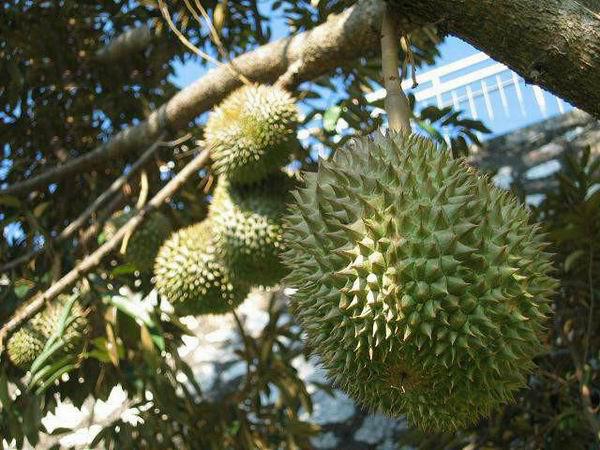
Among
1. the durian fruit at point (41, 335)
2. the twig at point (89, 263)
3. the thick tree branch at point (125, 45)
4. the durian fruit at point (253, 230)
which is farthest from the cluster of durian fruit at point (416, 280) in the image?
the thick tree branch at point (125, 45)

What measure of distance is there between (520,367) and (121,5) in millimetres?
2461

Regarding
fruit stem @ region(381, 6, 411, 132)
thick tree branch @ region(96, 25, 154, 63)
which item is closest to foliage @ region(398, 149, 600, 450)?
fruit stem @ region(381, 6, 411, 132)

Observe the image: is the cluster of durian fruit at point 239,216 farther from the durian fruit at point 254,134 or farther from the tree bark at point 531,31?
the tree bark at point 531,31

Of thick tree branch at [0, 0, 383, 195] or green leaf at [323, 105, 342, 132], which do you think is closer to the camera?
green leaf at [323, 105, 342, 132]

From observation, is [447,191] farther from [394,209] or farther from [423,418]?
[423,418]

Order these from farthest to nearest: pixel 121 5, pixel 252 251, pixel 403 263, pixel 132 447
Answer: pixel 121 5 < pixel 132 447 < pixel 252 251 < pixel 403 263

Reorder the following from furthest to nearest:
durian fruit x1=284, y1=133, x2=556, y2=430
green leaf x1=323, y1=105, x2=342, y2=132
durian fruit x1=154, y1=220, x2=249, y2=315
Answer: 1. durian fruit x1=154, y1=220, x2=249, y2=315
2. green leaf x1=323, y1=105, x2=342, y2=132
3. durian fruit x1=284, y1=133, x2=556, y2=430

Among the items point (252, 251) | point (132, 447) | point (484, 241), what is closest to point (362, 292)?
point (484, 241)

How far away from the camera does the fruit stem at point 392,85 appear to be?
1.40 m

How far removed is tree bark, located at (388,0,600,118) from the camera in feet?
3.77

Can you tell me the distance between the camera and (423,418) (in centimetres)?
124

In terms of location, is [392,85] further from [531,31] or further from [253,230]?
[253,230]

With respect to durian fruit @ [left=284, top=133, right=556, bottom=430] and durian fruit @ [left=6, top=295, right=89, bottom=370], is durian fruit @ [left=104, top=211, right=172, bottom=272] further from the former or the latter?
durian fruit @ [left=284, top=133, right=556, bottom=430]

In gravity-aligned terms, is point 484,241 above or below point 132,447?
above
